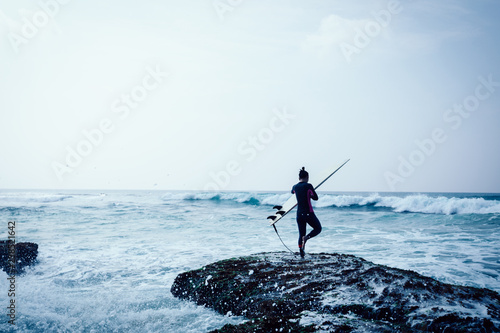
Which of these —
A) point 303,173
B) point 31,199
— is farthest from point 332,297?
point 31,199

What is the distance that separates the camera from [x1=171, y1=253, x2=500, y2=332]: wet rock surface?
3166 mm

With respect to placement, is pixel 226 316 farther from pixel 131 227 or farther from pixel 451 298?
pixel 131 227

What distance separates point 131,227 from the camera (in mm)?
15406

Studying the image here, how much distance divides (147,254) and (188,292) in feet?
14.9

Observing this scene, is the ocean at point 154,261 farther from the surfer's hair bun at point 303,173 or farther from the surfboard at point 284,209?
the surfer's hair bun at point 303,173

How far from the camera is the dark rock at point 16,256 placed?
296 inches

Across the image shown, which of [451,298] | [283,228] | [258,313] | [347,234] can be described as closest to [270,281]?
[258,313]

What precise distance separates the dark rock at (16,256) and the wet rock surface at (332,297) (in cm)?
470

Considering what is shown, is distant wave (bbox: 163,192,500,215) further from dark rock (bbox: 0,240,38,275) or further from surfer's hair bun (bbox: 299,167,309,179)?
dark rock (bbox: 0,240,38,275)

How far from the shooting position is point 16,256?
25.7ft

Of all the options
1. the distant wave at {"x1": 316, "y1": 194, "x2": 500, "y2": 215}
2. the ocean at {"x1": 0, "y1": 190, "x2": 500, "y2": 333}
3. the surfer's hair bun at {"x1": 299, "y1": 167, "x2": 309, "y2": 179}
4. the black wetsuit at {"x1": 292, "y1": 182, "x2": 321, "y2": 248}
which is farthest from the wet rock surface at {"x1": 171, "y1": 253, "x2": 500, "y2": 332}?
the distant wave at {"x1": 316, "y1": 194, "x2": 500, "y2": 215}

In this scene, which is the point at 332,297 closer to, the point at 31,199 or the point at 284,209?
the point at 284,209

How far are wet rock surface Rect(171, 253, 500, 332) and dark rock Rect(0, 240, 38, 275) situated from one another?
4.70m

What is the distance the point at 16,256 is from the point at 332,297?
25.7ft
